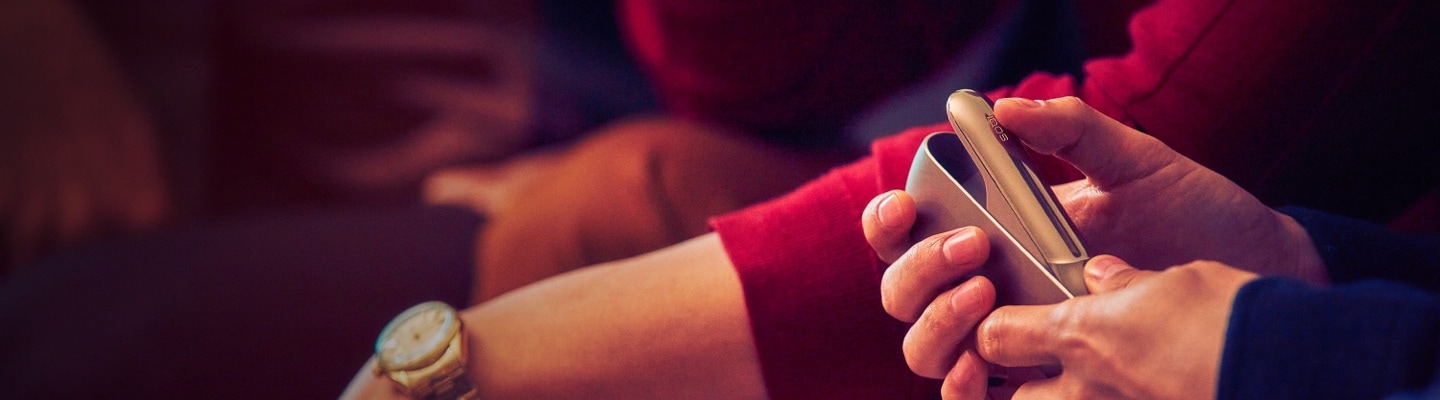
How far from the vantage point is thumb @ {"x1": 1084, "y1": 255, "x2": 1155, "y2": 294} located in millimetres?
213

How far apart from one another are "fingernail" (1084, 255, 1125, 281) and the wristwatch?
0.24 meters

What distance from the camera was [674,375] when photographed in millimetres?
317

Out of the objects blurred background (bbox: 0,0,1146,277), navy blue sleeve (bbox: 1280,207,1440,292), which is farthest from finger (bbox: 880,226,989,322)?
blurred background (bbox: 0,0,1146,277)

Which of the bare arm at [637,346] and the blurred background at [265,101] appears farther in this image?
the blurred background at [265,101]

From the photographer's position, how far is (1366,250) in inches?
9.5

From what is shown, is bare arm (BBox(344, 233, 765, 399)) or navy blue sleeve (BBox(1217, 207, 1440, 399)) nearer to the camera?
navy blue sleeve (BBox(1217, 207, 1440, 399))

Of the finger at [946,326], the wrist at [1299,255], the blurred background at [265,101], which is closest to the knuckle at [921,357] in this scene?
the finger at [946,326]

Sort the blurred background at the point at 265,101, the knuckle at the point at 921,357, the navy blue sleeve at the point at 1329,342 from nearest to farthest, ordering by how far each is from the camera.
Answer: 1. the navy blue sleeve at the point at 1329,342
2. the knuckle at the point at 921,357
3. the blurred background at the point at 265,101

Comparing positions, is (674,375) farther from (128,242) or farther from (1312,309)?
(128,242)

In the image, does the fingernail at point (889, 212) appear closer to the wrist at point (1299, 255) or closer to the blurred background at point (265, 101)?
the wrist at point (1299, 255)

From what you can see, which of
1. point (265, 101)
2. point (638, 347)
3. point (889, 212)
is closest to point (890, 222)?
point (889, 212)

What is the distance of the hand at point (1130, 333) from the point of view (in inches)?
7.5

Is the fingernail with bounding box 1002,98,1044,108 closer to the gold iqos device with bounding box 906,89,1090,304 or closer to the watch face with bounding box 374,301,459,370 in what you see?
the gold iqos device with bounding box 906,89,1090,304

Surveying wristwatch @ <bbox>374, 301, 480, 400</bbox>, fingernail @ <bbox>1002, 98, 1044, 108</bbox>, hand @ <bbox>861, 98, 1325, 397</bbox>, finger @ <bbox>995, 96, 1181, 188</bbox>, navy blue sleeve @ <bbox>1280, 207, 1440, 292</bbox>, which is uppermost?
fingernail @ <bbox>1002, 98, 1044, 108</bbox>
